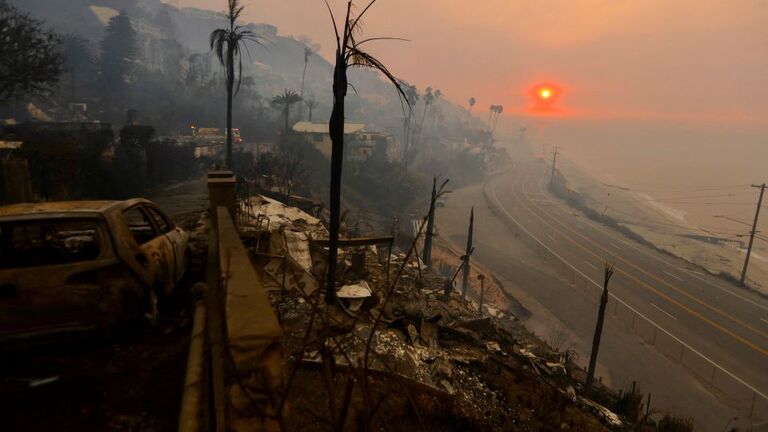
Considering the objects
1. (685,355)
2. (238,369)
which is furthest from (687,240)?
(238,369)

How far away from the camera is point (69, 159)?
1634 cm

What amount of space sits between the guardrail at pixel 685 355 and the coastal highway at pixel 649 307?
0.26 ft

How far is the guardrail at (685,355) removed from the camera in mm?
21062

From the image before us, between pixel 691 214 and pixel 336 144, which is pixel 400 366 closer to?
pixel 336 144

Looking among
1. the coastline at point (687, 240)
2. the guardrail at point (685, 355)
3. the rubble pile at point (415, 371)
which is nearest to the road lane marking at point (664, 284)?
the guardrail at point (685, 355)

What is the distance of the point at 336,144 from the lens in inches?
233

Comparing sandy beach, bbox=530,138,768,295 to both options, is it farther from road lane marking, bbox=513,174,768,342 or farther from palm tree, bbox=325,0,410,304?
palm tree, bbox=325,0,410,304

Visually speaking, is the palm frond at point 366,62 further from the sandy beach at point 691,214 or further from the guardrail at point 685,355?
the sandy beach at point 691,214

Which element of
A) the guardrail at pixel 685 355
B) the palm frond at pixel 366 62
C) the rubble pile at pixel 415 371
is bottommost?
the guardrail at pixel 685 355

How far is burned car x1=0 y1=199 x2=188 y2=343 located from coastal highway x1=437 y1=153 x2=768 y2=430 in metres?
25.1

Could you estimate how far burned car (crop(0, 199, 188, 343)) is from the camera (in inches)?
130

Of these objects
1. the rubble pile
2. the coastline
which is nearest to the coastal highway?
the coastline

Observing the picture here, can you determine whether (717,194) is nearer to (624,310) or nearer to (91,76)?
Result: (624,310)

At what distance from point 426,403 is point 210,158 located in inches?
1350
